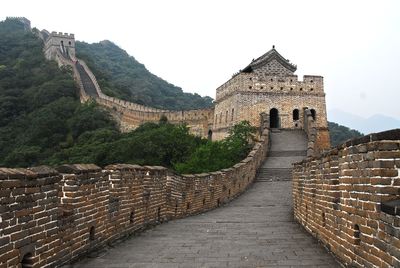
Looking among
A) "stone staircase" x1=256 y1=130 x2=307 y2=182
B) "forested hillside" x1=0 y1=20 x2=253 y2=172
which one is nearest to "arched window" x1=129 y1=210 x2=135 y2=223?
"forested hillside" x1=0 y1=20 x2=253 y2=172

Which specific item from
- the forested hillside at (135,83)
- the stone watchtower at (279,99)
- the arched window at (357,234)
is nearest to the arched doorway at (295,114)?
the stone watchtower at (279,99)

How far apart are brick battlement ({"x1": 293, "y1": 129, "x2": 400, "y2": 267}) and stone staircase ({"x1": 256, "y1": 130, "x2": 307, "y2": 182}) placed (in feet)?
47.8

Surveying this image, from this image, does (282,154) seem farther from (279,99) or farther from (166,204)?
(166,204)

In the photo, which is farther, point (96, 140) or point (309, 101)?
point (96, 140)

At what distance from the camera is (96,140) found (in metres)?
46.6

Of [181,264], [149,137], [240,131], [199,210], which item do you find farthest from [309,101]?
[181,264]

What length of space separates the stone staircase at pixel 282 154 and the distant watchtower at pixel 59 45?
189 feet

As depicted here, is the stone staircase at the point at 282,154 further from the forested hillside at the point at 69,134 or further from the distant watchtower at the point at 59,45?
the distant watchtower at the point at 59,45

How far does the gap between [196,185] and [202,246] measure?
232 inches

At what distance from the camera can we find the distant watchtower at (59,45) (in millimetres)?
80425

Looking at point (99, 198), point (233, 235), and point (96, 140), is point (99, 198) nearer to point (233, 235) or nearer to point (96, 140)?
point (233, 235)

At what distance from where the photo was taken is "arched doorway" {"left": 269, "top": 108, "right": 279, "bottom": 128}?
33.2 metres

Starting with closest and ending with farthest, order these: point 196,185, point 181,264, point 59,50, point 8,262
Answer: point 8,262 → point 181,264 → point 196,185 → point 59,50

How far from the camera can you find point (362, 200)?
496cm
